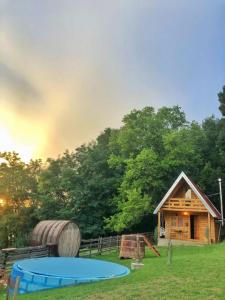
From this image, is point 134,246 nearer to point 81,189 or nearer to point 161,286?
point 161,286

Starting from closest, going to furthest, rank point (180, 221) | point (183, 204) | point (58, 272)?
point (58, 272) < point (183, 204) < point (180, 221)

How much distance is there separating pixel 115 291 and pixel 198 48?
51.9 feet

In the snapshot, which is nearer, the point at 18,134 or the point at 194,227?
the point at 18,134

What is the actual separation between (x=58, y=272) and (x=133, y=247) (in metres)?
5.53

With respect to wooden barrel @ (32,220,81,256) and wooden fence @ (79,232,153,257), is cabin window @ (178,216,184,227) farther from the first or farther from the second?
wooden barrel @ (32,220,81,256)

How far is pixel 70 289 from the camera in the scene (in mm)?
12008

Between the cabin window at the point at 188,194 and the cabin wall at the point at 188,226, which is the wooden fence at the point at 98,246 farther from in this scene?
→ the cabin window at the point at 188,194

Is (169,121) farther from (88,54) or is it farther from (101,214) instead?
(88,54)

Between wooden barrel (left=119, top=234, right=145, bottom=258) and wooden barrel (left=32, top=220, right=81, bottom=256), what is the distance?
3035 mm

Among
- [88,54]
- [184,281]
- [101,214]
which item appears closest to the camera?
[184,281]

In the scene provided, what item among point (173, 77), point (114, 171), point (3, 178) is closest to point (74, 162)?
point (114, 171)

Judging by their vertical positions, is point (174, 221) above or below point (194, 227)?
above

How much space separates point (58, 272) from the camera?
14727 mm

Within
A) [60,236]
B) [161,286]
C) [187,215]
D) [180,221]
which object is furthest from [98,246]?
→ [161,286]
